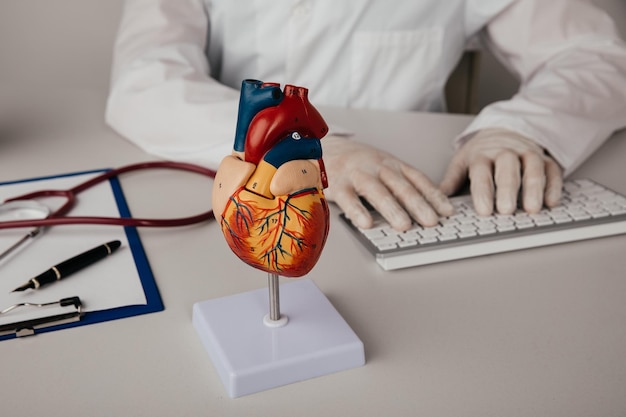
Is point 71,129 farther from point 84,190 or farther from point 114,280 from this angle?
point 114,280

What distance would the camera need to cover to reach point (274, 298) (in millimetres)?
545

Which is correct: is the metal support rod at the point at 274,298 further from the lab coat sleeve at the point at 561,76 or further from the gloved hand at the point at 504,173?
the lab coat sleeve at the point at 561,76

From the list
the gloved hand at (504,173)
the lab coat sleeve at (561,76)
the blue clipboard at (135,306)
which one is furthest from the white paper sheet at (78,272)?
the lab coat sleeve at (561,76)

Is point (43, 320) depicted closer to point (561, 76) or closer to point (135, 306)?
point (135, 306)

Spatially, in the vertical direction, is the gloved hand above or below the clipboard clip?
above

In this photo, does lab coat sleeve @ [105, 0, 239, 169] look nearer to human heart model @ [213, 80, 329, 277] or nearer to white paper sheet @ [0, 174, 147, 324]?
white paper sheet @ [0, 174, 147, 324]

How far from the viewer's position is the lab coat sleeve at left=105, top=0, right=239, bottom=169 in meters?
0.97

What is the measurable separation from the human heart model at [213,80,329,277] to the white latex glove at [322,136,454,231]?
0.25 metres

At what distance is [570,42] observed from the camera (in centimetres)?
119

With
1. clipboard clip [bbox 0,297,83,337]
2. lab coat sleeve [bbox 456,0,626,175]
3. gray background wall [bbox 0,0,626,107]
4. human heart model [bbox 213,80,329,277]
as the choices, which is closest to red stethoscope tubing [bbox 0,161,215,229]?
clipboard clip [bbox 0,297,83,337]

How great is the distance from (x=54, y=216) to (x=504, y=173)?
1.65 ft

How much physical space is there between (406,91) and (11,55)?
85cm

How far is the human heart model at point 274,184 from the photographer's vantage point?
0.47m

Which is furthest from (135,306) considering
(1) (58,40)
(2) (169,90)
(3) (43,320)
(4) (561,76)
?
(1) (58,40)
